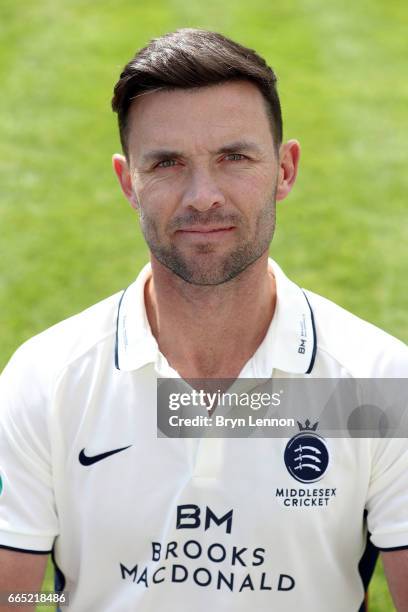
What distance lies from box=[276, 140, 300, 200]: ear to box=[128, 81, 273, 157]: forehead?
202 millimetres

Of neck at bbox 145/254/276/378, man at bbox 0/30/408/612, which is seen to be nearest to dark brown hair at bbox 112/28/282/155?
man at bbox 0/30/408/612

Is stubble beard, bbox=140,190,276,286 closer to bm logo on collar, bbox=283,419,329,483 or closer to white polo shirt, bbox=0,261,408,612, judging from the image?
white polo shirt, bbox=0,261,408,612

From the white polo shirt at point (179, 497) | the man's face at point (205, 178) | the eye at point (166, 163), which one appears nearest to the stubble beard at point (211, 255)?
the man's face at point (205, 178)

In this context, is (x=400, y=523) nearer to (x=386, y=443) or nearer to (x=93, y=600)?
(x=386, y=443)

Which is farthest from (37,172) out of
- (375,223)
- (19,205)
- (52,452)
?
(52,452)

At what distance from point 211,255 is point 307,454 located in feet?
1.96

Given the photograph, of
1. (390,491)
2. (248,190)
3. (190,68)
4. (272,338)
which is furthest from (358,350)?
(190,68)

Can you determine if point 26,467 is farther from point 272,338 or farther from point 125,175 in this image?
point 125,175

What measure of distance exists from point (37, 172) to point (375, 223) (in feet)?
8.05

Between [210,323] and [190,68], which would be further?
[210,323]

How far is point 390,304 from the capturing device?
6.14 meters

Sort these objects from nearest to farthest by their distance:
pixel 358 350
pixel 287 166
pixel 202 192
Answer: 1. pixel 202 192
2. pixel 358 350
3. pixel 287 166

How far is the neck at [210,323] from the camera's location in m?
2.90

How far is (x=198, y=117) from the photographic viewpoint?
272 cm
